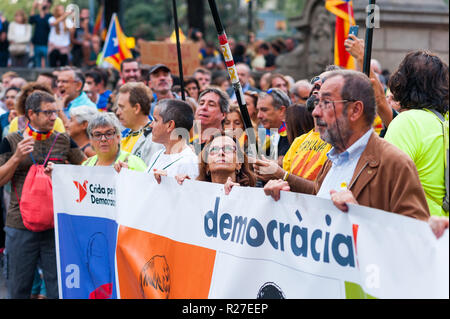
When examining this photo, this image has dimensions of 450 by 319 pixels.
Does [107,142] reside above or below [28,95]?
below

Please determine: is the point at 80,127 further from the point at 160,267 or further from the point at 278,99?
the point at 160,267

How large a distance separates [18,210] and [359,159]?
11.9ft

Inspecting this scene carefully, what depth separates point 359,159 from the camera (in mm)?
3410

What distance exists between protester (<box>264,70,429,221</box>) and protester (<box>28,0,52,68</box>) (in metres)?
13.1

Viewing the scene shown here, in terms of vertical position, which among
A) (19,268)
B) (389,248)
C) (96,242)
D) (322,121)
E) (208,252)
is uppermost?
(322,121)

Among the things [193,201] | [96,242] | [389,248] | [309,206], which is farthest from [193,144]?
[389,248]

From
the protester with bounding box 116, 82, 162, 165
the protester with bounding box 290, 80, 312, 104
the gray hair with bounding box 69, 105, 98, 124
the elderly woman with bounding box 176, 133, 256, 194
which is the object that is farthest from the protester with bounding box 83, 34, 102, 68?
the elderly woman with bounding box 176, 133, 256, 194

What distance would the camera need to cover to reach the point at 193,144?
6.35m

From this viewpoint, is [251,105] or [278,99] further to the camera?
[251,105]

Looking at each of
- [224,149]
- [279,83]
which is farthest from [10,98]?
[224,149]

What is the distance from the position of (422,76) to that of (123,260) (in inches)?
90.1

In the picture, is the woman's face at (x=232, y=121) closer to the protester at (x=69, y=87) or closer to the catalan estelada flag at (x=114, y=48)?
the protester at (x=69, y=87)

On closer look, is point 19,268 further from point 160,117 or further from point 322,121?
point 322,121

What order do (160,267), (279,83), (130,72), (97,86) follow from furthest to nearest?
(97,86) → (130,72) → (279,83) → (160,267)
